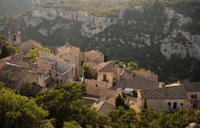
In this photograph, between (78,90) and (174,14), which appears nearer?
(78,90)

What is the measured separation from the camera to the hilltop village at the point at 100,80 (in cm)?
5703

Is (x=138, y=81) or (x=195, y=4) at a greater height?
(x=195, y=4)

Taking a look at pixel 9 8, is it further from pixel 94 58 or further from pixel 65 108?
pixel 65 108

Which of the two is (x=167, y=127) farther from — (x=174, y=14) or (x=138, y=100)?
(x=174, y=14)

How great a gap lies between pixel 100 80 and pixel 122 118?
2120 centimetres

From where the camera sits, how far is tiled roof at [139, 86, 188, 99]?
61.1 m

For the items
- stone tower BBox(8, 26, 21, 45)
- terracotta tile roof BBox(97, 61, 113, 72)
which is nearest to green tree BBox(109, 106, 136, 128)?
terracotta tile roof BBox(97, 61, 113, 72)

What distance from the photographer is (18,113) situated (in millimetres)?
39031

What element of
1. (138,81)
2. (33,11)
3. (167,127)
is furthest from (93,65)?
(33,11)

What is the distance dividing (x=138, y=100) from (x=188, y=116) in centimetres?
995

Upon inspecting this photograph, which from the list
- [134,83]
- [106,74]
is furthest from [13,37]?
[134,83]

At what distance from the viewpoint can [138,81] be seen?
70.6 meters

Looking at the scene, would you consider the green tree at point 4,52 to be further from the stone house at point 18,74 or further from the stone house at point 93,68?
the stone house at point 93,68

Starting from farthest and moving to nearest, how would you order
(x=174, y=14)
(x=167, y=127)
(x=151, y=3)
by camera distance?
(x=151, y=3) → (x=174, y=14) → (x=167, y=127)
